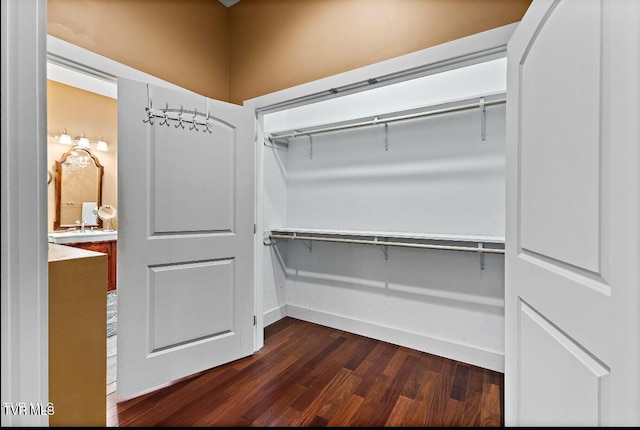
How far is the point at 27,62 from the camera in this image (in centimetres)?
90

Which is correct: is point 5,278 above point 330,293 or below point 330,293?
above

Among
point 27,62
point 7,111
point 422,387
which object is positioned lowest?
point 422,387

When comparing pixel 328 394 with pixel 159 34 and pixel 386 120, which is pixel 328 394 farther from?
pixel 159 34

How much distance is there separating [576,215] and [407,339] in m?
1.90

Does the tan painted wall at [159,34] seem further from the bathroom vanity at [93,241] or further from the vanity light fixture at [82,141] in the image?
the vanity light fixture at [82,141]

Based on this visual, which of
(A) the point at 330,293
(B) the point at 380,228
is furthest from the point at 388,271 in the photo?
(A) the point at 330,293

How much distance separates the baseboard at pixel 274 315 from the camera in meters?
2.82

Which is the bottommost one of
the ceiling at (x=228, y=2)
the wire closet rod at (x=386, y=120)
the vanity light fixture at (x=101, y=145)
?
the wire closet rod at (x=386, y=120)

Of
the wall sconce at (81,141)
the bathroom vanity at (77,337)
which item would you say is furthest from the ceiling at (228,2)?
the wall sconce at (81,141)

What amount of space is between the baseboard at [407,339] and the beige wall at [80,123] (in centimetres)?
287

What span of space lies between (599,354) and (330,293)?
224cm

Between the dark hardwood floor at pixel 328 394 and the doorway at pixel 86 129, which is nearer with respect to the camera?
the dark hardwood floor at pixel 328 394

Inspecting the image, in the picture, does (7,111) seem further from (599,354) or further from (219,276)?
(599,354)

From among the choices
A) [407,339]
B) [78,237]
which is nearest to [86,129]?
[78,237]
